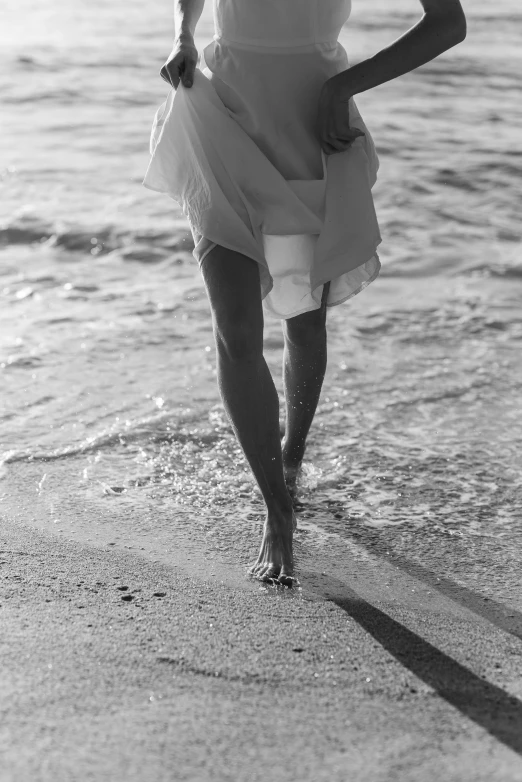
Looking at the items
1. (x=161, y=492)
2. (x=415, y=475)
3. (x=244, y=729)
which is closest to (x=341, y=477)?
(x=415, y=475)

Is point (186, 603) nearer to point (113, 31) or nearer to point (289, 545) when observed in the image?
point (289, 545)

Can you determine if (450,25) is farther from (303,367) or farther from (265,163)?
(303,367)

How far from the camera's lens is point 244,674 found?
2137mm

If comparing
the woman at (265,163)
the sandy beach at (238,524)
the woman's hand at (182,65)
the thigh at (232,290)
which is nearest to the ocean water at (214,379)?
the sandy beach at (238,524)

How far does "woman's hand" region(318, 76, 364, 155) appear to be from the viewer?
104 inches

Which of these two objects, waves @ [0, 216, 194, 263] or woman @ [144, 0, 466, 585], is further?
waves @ [0, 216, 194, 263]

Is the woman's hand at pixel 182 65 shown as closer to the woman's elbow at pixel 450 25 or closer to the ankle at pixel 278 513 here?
the woman's elbow at pixel 450 25

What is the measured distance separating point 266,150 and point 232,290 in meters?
0.41

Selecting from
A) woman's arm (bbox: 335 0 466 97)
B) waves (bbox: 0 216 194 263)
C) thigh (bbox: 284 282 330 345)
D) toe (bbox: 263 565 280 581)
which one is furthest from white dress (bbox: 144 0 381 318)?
waves (bbox: 0 216 194 263)

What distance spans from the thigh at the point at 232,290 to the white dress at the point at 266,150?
38 millimetres

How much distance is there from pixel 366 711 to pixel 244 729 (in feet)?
0.85

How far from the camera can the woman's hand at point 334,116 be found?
2.65m

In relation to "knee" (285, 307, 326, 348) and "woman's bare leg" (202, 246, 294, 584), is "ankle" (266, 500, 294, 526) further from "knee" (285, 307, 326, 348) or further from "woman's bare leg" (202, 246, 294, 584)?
"knee" (285, 307, 326, 348)

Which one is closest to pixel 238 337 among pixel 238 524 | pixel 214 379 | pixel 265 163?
pixel 265 163
